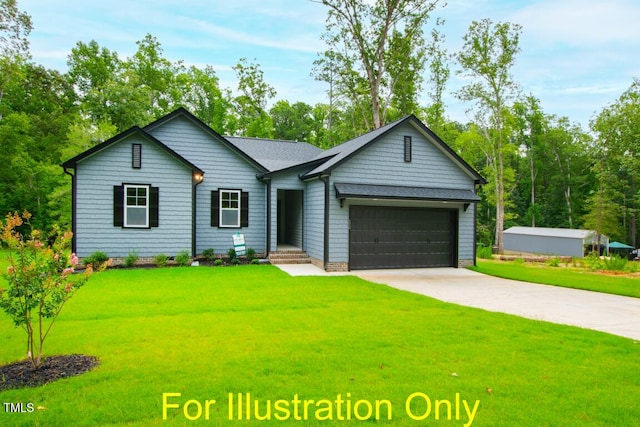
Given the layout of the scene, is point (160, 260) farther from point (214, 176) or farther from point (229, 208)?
point (214, 176)

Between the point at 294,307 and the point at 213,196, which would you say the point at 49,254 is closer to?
the point at 294,307

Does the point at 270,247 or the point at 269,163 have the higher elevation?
the point at 269,163

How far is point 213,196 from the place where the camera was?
14.9m

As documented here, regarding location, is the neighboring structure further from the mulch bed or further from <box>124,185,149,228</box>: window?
the mulch bed

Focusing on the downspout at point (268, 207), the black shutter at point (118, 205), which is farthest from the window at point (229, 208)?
the black shutter at point (118, 205)

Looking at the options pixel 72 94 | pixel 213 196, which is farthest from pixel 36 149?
pixel 213 196

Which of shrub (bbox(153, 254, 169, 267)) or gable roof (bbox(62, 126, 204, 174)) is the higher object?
gable roof (bbox(62, 126, 204, 174))

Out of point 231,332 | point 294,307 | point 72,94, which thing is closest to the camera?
point 231,332

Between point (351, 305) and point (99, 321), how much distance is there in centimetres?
445

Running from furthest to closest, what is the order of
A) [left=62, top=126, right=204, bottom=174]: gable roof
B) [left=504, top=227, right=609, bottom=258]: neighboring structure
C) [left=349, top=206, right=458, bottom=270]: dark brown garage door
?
[left=504, top=227, right=609, bottom=258]: neighboring structure → [left=349, top=206, right=458, bottom=270]: dark brown garage door → [left=62, top=126, right=204, bottom=174]: gable roof

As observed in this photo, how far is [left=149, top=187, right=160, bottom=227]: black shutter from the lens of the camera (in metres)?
13.4

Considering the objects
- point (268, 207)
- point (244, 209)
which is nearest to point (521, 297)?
point (268, 207)

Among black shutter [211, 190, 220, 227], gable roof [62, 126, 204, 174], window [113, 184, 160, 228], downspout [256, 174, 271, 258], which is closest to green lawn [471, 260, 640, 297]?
downspout [256, 174, 271, 258]

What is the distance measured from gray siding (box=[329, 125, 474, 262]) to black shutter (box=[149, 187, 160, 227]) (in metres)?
6.04
